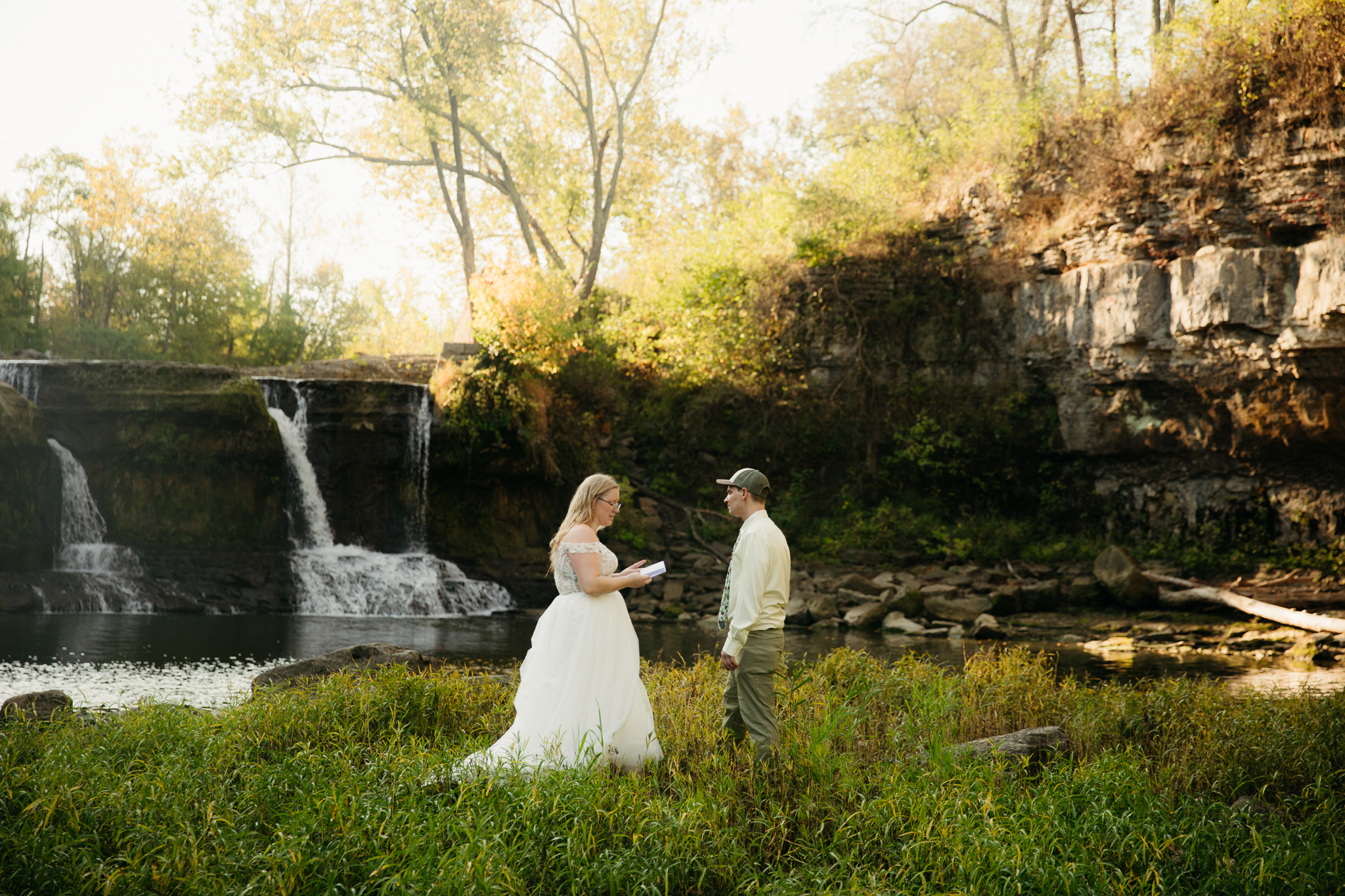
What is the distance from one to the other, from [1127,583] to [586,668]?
13.1 m

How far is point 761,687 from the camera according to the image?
5.43m

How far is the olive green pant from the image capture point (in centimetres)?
535

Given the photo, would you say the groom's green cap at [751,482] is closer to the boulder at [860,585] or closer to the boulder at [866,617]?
the boulder at [866,617]

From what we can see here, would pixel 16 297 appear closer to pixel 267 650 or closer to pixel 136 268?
pixel 136 268

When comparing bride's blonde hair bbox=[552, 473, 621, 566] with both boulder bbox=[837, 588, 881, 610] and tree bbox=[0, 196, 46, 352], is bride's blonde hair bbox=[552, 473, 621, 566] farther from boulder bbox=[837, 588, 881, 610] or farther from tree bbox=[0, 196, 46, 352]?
tree bbox=[0, 196, 46, 352]

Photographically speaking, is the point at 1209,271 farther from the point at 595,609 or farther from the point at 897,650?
the point at 595,609

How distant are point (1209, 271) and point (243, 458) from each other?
18695 millimetres

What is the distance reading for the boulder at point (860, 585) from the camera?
16.5 metres

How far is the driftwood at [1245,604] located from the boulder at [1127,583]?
23 cm

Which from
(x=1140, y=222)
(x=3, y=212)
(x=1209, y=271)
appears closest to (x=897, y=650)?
(x=1209, y=271)

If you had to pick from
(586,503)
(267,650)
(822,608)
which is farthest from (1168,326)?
(267,650)

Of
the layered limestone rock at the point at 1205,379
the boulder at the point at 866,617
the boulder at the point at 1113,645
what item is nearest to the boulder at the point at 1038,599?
the boulder at the point at 1113,645

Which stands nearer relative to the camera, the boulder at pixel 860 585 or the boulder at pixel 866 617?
the boulder at pixel 866 617

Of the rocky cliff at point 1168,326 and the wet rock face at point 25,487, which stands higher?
→ the rocky cliff at point 1168,326
